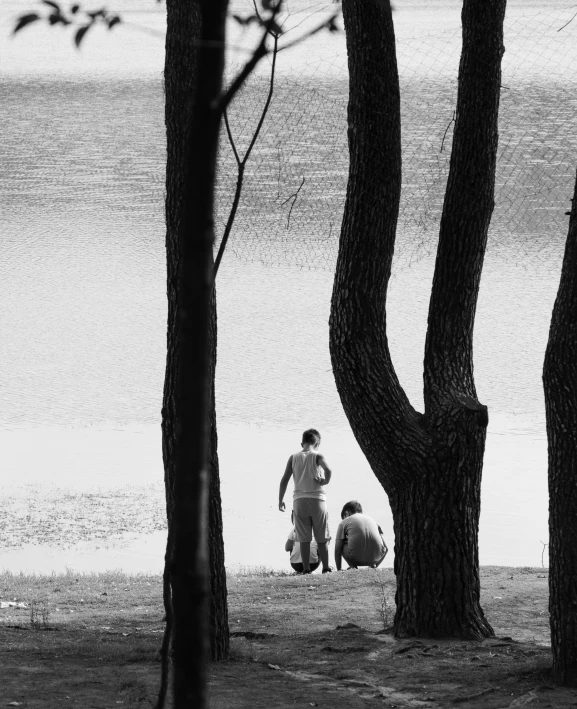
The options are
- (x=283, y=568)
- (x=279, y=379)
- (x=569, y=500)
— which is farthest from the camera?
(x=279, y=379)

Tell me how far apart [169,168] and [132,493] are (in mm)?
6077

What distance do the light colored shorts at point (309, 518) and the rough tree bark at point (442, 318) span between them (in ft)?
8.49

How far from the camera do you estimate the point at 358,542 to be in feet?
26.9

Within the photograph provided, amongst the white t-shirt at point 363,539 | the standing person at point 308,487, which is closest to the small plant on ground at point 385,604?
the white t-shirt at point 363,539

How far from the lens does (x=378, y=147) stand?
559 centimetres

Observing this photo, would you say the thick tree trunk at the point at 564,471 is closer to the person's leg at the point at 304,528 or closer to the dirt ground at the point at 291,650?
the dirt ground at the point at 291,650

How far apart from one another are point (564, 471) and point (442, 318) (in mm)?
1508

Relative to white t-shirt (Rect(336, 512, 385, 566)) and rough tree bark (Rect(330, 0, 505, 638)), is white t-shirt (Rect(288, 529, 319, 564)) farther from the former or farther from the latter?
rough tree bark (Rect(330, 0, 505, 638))

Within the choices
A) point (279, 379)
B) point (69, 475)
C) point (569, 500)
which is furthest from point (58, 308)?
point (569, 500)

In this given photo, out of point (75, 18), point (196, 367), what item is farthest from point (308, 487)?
point (196, 367)

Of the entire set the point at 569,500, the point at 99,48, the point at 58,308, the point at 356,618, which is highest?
the point at 99,48

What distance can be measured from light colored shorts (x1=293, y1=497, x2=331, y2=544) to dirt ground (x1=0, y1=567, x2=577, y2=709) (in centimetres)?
69

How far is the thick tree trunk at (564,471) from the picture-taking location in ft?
14.5

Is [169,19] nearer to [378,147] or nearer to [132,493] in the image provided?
[378,147]
